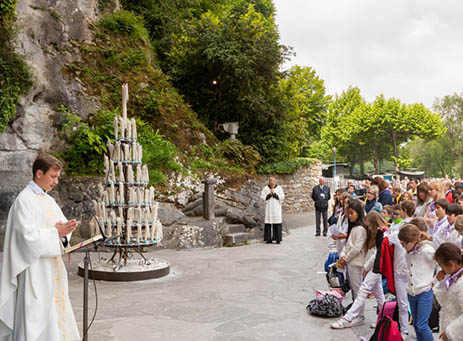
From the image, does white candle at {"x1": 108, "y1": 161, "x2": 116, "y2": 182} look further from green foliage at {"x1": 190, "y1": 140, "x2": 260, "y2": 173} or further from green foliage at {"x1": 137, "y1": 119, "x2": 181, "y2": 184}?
green foliage at {"x1": 190, "y1": 140, "x2": 260, "y2": 173}

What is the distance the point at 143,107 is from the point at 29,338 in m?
Answer: 13.7

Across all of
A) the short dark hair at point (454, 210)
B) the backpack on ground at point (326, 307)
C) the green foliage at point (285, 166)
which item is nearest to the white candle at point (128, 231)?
the backpack on ground at point (326, 307)

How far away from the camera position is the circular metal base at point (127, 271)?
8172 millimetres

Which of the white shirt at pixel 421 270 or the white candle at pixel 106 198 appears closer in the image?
the white shirt at pixel 421 270

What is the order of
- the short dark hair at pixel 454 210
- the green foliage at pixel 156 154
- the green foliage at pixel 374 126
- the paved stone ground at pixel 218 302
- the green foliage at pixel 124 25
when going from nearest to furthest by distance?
1. the paved stone ground at pixel 218 302
2. the short dark hair at pixel 454 210
3. the green foliage at pixel 156 154
4. the green foliage at pixel 124 25
5. the green foliage at pixel 374 126

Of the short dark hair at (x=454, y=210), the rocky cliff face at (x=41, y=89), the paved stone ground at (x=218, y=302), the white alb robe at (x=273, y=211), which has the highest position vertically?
the rocky cliff face at (x=41, y=89)

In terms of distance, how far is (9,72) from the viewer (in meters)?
13.2

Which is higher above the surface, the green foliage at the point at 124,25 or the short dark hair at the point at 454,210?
the green foliage at the point at 124,25

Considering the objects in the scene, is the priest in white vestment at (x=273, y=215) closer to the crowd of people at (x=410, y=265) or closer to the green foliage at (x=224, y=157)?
the green foliage at (x=224, y=157)

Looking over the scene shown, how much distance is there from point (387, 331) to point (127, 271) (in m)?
5.36

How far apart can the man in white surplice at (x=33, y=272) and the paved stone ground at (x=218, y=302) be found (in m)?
1.34

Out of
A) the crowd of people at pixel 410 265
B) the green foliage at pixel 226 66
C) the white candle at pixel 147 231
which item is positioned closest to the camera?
the crowd of people at pixel 410 265

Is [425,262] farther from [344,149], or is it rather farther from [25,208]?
[344,149]

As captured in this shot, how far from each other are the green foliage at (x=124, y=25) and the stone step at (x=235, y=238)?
11.1 meters
